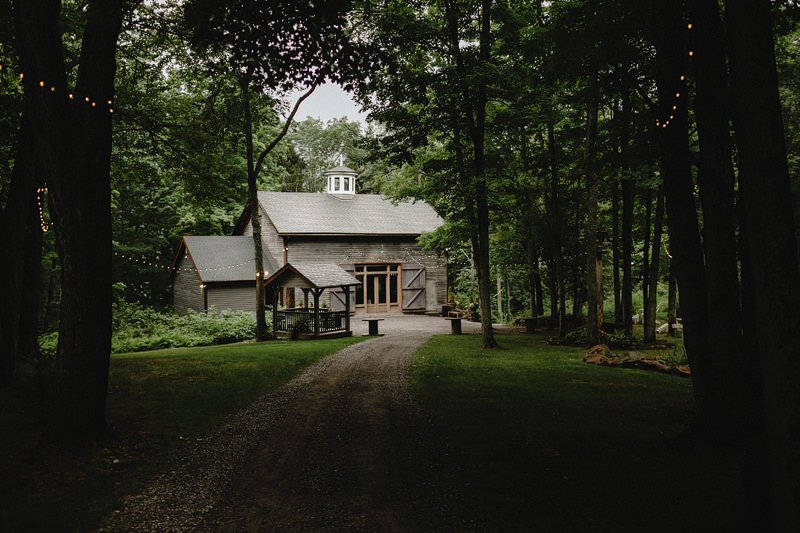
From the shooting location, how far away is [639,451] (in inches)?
225

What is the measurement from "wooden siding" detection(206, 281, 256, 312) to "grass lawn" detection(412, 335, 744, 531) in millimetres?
17736

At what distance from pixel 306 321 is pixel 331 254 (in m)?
9.12

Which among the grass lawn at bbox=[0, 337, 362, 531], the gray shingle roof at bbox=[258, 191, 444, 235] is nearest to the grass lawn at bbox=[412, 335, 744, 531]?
the grass lawn at bbox=[0, 337, 362, 531]

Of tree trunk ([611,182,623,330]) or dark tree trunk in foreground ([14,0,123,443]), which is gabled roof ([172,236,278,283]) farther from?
dark tree trunk in foreground ([14,0,123,443])

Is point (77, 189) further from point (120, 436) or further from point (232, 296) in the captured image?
point (232, 296)

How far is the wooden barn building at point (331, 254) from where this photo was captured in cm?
2616

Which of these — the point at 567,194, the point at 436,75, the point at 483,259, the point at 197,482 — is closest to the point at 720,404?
the point at 197,482

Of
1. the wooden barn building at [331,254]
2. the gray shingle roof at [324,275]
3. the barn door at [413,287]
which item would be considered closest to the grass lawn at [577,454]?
the gray shingle roof at [324,275]

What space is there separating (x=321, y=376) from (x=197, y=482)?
5.75 meters

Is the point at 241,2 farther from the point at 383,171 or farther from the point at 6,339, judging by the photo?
the point at 383,171

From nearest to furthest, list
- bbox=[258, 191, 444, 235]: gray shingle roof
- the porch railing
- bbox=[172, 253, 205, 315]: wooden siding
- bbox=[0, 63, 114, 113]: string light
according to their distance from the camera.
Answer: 1. bbox=[0, 63, 114, 113]: string light
2. the porch railing
3. bbox=[172, 253, 205, 315]: wooden siding
4. bbox=[258, 191, 444, 235]: gray shingle roof

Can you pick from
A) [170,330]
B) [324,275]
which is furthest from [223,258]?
[324,275]

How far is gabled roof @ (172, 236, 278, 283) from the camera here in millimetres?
25312

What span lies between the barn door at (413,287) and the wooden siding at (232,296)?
29.7 ft
